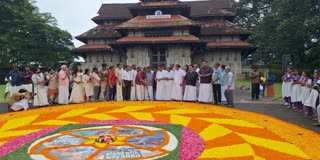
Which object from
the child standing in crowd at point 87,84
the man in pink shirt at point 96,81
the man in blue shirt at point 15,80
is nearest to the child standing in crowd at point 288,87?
the man in pink shirt at point 96,81

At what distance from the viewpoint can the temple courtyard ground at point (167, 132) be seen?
19.9 ft

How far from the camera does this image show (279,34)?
1224 inches

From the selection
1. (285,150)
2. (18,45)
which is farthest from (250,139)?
(18,45)

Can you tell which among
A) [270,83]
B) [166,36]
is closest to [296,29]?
[166,36]

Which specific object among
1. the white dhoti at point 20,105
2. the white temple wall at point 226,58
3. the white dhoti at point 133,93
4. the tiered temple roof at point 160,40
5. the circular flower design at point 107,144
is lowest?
the circular flower design at point 107,144

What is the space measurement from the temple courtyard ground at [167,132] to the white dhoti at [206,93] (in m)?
1.55

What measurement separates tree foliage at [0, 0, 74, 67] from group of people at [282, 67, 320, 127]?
31.7m

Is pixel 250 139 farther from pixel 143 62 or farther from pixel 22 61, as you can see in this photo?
pixel 22 61

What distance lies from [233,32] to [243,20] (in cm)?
2290

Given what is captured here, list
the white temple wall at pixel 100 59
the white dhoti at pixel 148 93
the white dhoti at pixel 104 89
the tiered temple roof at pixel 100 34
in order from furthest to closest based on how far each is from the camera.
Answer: the tiered temple roof at pixel 100 34
the white temple wall at pixel 100 59
the white dhoti at pixel 148 93
the white dhoti at pixel 104 89

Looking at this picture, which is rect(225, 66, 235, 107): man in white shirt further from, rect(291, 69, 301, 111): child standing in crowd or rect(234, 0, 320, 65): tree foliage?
rect(234, 0, 320, 65): tree foliage

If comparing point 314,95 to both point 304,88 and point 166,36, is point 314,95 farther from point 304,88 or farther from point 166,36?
point 166,36

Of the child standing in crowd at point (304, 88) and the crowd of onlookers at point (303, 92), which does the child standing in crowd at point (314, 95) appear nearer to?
the crowd of onlookers at point (303, 92)

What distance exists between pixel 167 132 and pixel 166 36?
70.0 feet
